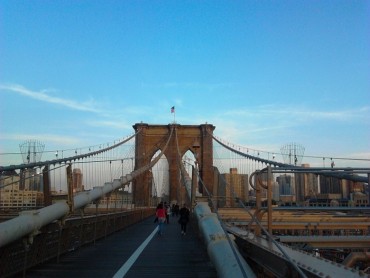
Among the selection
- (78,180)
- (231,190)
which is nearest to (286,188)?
(231,190)

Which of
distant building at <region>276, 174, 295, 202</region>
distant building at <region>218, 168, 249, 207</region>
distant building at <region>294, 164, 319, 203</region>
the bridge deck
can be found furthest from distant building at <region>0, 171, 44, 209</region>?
distant building at <region>294, 164, 319, 203</region>

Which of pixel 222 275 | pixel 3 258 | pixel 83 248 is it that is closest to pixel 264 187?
pixel 222 275

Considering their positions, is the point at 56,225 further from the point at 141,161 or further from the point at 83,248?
the point at 141,161

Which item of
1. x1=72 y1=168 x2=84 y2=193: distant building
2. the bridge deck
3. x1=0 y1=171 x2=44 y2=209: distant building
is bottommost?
the bridge deck

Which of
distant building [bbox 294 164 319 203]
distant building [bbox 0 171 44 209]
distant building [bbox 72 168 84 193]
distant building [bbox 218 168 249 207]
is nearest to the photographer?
distant building [bbox 294 164 319 203]

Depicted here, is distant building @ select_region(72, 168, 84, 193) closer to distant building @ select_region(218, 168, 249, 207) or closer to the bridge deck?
the bridge deck

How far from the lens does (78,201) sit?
10.1m

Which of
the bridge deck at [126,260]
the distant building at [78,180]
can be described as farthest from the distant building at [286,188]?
the distant building at [78,180]

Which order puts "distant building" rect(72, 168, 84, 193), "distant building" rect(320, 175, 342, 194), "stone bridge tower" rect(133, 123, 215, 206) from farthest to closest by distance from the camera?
"stone bridge tower" rect(133, 123, 215, 206) → "distant building" rect(72, 168, 84, 193) → "distant building" rect(320, 175, 342, 194)

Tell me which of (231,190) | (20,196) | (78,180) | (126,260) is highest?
(78,180)

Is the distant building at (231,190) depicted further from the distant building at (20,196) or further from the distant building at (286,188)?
the distant building at (20,196)

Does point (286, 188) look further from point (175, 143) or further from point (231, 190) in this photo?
point (175, 143)

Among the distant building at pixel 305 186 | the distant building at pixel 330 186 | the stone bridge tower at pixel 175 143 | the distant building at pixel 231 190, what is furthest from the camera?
the stone bridge tower at pixel 175 143

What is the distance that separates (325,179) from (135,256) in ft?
14.3
